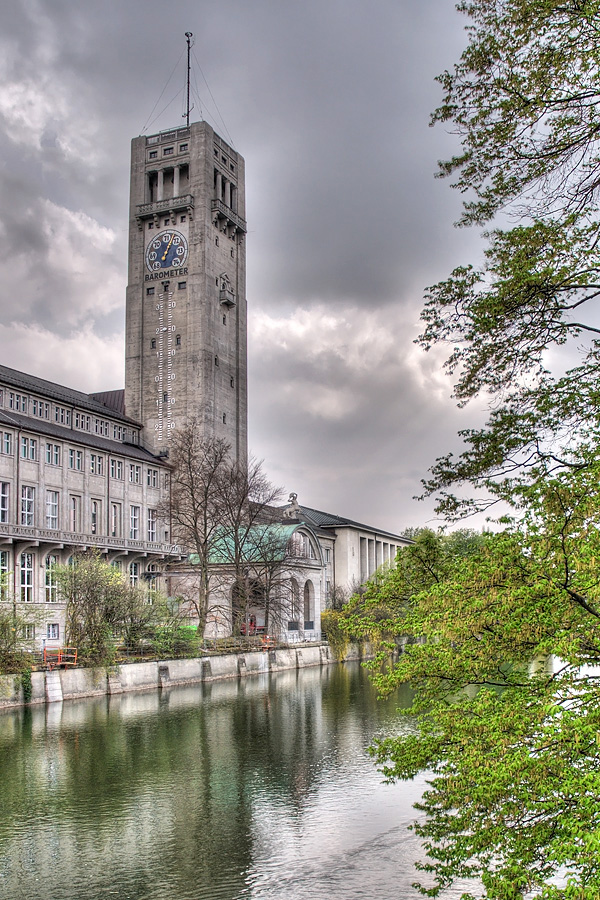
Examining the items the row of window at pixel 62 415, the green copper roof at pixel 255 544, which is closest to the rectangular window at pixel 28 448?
the row of window at pixel 62 415

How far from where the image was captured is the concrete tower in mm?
97062

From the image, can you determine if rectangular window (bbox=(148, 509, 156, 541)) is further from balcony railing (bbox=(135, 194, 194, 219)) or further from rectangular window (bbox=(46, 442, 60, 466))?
balcony railing (bbox=(135, 194, 194, 219))

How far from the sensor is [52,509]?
70.6 metres

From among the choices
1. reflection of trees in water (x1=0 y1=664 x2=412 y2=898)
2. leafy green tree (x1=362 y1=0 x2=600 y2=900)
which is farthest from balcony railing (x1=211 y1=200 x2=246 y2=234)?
leafy green tree (x1=362 y1=0 x2=600 y2=900)

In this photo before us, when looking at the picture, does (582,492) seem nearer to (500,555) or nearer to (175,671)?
(500,555)

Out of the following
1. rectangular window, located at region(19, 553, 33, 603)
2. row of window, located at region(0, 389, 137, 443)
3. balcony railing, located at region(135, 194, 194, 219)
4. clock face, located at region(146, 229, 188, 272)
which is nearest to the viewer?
rectangular window, located at region(19, 553, 33, 603)

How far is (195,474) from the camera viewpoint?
75.3m

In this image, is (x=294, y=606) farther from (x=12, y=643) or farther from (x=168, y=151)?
(x=168, y=151)

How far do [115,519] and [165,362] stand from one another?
2469 centimetres

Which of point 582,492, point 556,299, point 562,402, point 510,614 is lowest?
point 510,614

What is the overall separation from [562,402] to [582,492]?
9.17 ft

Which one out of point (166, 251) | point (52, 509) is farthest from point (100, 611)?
point (166, 251)

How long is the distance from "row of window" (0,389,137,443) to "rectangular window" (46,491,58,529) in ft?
27.1

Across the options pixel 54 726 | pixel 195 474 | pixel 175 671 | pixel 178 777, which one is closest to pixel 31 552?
pixel 195 474
